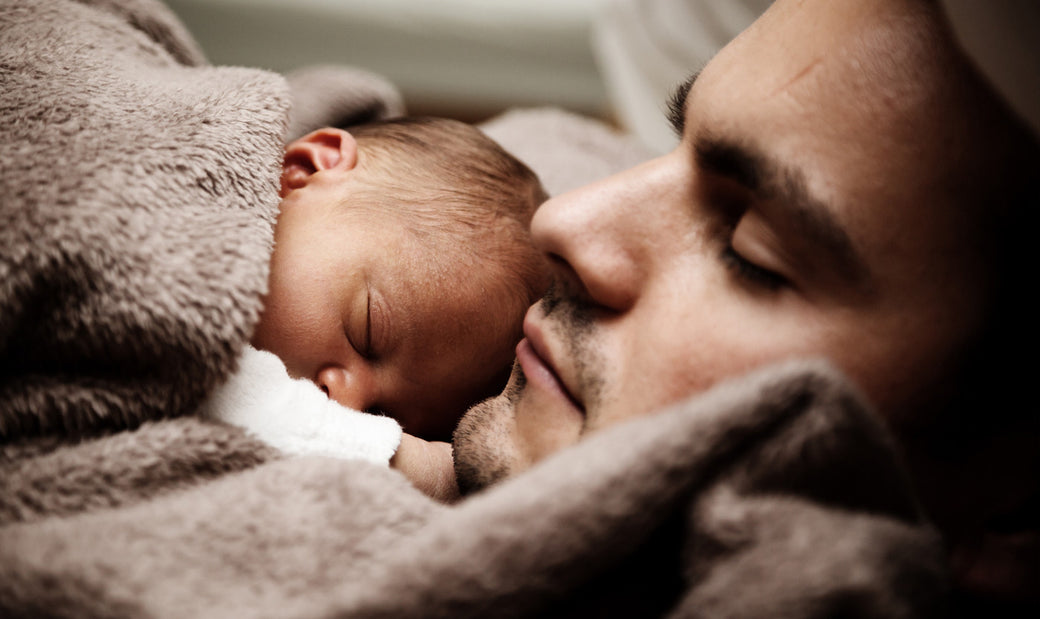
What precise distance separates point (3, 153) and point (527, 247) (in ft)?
2.02

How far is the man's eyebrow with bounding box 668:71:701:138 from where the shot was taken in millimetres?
718

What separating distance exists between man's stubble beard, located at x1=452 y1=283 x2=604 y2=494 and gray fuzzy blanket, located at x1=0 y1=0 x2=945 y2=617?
16cm

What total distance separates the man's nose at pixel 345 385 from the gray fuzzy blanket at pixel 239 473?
0.19 metres

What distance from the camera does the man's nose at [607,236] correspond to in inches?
25.8

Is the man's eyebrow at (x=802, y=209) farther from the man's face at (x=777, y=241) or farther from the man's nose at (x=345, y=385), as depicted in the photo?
the man's nose at (x=345, y=385)

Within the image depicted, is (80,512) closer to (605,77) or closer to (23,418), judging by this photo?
(23,418)

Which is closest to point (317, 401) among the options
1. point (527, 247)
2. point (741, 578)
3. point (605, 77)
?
point (527, 247)

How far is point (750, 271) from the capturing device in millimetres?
599

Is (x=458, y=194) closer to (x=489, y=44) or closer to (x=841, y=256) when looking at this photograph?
(x=841, y=256)

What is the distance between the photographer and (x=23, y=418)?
581 millimetres

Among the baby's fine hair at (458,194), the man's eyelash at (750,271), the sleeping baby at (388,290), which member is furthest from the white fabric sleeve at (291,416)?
the man's eyelash at (750,271)

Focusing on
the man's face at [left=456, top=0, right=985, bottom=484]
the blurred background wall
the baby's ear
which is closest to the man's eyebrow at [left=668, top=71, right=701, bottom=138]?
the man's face at [left=456, top=0, right=985, bottom=484]

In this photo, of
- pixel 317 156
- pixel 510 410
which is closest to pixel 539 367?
pixel 510 410

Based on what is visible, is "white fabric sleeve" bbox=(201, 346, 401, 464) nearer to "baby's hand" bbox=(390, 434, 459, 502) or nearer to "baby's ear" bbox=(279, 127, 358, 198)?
"baby's hand" bbox=(390, 434, 459, 502)
